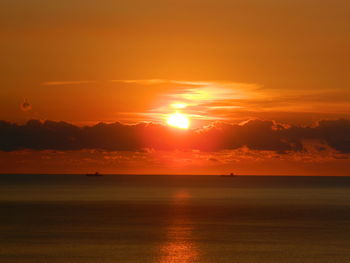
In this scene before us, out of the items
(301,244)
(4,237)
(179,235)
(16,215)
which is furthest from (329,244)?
(16,215)

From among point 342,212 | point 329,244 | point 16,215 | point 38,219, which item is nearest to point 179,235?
point 329,244

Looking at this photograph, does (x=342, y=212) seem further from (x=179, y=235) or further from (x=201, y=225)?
(x=179, y=235)

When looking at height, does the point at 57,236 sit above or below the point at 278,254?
above

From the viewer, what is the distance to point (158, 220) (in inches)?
4417

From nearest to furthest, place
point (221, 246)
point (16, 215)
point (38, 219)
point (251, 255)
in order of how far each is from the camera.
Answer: point (251, 255) → point (221, 246) → point (38, 219) → point (16, 215)

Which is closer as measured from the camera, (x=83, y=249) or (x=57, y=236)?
(x=83, y=249)

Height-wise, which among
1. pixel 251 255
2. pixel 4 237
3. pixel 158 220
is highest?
pixel 158 220

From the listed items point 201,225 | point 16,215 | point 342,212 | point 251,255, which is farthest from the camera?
point 342,212

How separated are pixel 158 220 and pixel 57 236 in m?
28.6

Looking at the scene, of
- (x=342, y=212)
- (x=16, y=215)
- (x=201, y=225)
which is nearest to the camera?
(x=201, y=225)

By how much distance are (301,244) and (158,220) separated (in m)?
36.5

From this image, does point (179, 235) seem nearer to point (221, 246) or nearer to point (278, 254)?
point (221, 246)

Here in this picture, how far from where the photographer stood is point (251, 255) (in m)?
70.0

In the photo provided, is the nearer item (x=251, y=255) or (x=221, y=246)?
(x=251, y=255)
